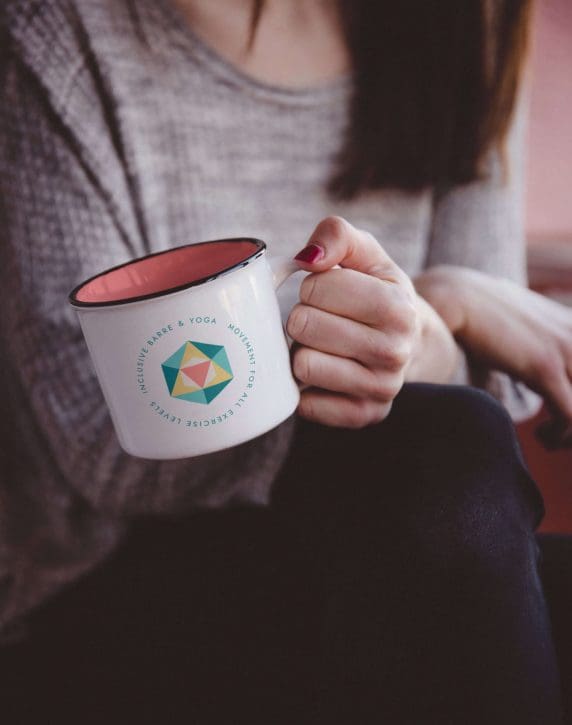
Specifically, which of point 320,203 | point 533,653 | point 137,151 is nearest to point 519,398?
point 320,203

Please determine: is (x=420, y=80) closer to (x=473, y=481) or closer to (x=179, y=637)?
(x=473, y=481)

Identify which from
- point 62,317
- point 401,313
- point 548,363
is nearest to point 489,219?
point 548,363

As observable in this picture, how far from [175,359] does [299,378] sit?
127 millimetres

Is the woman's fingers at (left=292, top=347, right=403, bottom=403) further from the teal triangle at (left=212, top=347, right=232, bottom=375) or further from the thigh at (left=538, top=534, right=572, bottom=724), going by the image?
the thigh at (left=538, top=534, right=572, bottom=724)

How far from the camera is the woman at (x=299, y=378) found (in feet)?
1.67

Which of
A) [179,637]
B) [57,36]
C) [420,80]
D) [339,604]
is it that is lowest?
[179,637]

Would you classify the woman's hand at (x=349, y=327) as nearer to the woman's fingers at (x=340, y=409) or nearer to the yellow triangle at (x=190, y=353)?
the woman's fingers at (x=340, y=409)

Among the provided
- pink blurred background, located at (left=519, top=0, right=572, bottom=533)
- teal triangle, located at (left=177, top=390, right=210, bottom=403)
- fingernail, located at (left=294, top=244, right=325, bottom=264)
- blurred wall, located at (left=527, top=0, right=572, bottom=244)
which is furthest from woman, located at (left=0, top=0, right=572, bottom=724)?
blurred wall, located at (left=527, top=0, right=572, bottom=244)

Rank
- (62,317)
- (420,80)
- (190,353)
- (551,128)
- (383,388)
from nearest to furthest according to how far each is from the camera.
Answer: (190,353) → (383,388) → (62,317) → (420,80) → (551,128)

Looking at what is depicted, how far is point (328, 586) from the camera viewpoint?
21.8 inches

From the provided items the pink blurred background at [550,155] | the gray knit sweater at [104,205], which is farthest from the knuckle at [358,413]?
the pink blurred background at [550,155]

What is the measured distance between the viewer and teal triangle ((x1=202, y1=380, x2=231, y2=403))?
0.47 meters

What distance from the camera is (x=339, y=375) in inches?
21.9

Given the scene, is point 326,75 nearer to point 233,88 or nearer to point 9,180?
point 233,88
